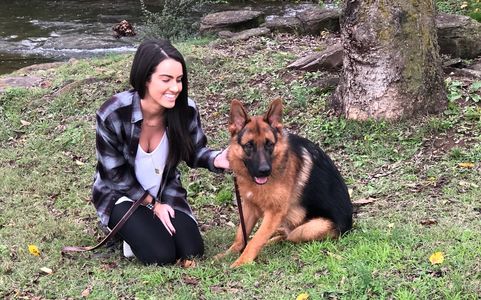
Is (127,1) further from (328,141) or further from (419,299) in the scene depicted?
(419,299)

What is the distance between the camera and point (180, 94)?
4430 mm

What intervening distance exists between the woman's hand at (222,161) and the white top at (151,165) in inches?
16.5

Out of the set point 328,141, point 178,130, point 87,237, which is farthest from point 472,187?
point 87,237

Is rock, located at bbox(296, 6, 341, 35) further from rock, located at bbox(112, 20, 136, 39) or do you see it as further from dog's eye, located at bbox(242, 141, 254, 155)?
dog's eye, located at bbox(242, 141, 254, 155)

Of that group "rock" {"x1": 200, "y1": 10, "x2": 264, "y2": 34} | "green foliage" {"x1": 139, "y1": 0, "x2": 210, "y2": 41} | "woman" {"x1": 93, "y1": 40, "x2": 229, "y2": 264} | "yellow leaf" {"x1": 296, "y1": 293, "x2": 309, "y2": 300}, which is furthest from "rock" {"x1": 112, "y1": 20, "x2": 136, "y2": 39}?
"yellow leaf" {"x1": 296, "y1": 293, "x2": 309, "y2": 300}

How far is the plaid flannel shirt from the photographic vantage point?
14.5 feet

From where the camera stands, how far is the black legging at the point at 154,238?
14.6ft

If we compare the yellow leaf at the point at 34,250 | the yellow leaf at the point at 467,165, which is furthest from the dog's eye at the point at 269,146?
the yellow leaf at the point at 467,165

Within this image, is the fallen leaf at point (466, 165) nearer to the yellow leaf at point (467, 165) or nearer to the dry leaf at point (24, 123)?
the yellow leaf at point (467, 165)

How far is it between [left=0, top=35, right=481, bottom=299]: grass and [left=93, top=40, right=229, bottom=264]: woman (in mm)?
277

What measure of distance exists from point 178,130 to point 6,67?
10.0m

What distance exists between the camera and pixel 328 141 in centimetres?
640

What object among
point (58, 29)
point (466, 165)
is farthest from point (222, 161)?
point (58, 29)

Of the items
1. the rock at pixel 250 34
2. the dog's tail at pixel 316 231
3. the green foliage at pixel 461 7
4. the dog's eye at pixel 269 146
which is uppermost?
the green foliage at pixel 461 7
